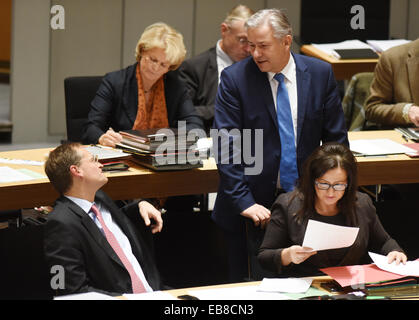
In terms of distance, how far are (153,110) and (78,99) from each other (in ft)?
1.75

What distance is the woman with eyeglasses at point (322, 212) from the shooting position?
303 centimetres

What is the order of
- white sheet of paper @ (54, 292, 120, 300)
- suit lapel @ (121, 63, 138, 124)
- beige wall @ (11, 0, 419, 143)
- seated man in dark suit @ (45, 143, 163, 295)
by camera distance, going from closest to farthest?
white sheet of paper @ (54, 292, 120, 300) < seated man in dark suit @ (45, 143, 163, 295) < suit lapel @ (121, 63, 138, 124) < beige wall @ (11, 0, 419, 143)

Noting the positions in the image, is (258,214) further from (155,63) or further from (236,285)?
(155,63)

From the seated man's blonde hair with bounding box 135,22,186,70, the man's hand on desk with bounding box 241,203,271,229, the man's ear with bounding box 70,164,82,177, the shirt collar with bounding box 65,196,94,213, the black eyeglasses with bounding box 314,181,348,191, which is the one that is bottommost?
the man's hand on desk with bounding box 241,203,271,229

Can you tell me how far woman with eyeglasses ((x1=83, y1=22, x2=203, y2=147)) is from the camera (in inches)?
166

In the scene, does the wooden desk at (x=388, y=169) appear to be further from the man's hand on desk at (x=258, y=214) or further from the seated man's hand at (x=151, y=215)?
the seated man's hand at (x=151, y=215)

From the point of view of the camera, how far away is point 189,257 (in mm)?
4113

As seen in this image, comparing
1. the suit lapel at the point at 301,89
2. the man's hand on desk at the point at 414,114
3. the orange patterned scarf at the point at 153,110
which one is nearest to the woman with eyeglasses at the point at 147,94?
the orange patterned scarf at the point at 153,110

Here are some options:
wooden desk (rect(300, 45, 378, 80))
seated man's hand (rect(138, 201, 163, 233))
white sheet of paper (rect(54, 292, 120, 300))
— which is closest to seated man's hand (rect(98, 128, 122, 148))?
seated man's hand (rect(138, 201, 163, 233))

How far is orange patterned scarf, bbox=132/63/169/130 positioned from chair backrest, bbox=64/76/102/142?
0.43 m

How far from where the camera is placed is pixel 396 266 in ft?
9.46

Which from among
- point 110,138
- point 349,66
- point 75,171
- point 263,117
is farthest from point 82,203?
point 349,66

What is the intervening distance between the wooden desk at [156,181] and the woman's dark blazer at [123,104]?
12.9 inches

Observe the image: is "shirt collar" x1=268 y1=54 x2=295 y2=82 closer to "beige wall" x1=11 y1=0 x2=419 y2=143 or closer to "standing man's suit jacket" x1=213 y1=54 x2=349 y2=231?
"standing man's suit jacket" x1=213 y1=54 x2=349 y2=231
